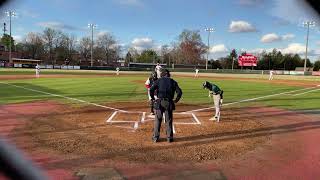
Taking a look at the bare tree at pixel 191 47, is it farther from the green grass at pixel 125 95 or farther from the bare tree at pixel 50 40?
the green grass at pixel 125 95

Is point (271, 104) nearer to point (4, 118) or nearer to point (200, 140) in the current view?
point (200, 140)

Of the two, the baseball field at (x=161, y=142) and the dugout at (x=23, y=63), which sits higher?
the dugout at (x=23, y=63)

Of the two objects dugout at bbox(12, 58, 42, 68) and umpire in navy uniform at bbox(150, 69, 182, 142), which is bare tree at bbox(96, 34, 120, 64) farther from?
umpire in navy uniform at bbox(150, 69, 182, 142)

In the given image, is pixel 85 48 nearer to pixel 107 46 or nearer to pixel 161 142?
pixel 107 46

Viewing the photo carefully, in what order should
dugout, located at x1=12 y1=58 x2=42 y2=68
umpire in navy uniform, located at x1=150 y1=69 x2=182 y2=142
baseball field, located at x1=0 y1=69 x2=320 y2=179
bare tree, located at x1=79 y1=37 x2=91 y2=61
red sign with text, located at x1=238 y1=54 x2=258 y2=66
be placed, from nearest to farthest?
baseball field, located at x1=0 y1=69 x2=320 y2=179 → umpire in navy uniform, located at x1=150 y1=69 x2=182 y2=142 → dugout, located at x1=12 y1=58 x2=42 y2=68 → red sign with text, located at x1=238 y1=54 x2=258 y2=66 → bare tree, located at x1=79 y1=37 x2=91 y2=61

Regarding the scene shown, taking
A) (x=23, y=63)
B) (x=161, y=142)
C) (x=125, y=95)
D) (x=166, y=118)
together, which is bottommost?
(x=161, y=142)

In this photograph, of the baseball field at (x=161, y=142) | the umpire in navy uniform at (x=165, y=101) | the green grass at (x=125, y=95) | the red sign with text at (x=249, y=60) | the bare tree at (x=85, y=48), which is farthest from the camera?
the bare tree at (x=85, y=48)

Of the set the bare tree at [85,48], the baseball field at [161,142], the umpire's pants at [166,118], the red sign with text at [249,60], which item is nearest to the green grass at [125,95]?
the baseball field at [161,142]

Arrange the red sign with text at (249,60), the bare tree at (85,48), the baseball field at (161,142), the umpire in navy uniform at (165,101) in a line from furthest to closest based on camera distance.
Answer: the bare tree at (85,48) < the red sign with text at (249,60) < the umpire in navy uniform at (165,101) < the baseball field at (161,142)

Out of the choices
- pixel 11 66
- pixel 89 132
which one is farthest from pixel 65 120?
pixel 11 66

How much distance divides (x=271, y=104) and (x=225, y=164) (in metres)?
11.7

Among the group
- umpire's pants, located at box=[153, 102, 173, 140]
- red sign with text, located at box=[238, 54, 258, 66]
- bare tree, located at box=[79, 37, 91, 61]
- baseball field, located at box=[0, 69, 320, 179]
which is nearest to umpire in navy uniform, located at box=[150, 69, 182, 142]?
umpire's pants, located at box=[153, 102, 173, 140]

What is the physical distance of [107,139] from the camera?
949 centimetres

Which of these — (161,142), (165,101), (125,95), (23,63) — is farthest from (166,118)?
(23,63)
